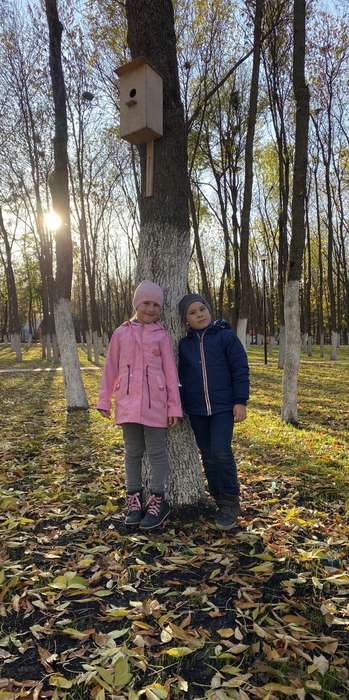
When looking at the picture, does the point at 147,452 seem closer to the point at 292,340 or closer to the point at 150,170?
the point at 150,170

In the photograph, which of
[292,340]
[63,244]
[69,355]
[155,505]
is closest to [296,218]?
[292,340]

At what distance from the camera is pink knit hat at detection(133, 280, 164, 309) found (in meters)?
3.19

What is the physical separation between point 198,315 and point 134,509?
5.03 feet

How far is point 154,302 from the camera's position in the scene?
3.22 meters

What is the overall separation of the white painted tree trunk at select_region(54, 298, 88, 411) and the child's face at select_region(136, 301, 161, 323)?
5675 millimetres

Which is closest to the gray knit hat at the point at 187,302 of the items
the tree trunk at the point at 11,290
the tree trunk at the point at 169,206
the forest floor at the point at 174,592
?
the tree trunk at the point at 169,206

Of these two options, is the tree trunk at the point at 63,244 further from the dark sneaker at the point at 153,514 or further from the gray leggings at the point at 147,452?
the dark sneaker at the point at 153,514

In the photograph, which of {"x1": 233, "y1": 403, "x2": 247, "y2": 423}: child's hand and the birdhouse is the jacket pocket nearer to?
{"x1": 233, "y1": 403, "x2": 247, "y2": 423}: child's hand

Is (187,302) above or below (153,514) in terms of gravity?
above

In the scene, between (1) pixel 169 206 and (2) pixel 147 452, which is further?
(1) pixel 169 206

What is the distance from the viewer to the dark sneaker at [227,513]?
3.20 m

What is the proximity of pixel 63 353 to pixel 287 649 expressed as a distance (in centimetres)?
733

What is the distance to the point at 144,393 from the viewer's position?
3082 mm

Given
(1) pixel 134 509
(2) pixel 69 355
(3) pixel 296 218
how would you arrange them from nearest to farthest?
(1) pixel 134 509 → (3) pixel 296 218 → (2) pixel 69 355
